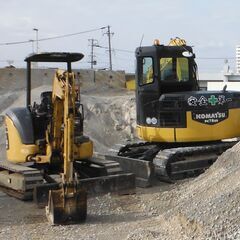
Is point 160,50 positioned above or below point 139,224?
above

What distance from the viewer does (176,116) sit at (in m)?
11.3

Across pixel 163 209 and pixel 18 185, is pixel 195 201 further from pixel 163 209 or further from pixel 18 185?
pixel 18 185

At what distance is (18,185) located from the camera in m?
9.48

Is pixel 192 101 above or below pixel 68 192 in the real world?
above

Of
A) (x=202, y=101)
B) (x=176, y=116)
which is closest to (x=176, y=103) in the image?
(x=176, y=116)

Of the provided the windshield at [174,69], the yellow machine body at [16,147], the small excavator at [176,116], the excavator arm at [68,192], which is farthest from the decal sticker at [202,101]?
the excavator arm at [68,192]

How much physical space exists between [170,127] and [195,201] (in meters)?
4.11

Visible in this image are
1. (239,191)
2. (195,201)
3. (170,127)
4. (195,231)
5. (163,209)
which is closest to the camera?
(195,231)

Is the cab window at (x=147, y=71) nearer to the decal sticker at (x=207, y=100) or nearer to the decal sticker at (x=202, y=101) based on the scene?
the decal sticker at (x=207, y=100)

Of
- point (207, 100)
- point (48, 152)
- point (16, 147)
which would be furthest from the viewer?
point (207, 100)

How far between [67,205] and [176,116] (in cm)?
424

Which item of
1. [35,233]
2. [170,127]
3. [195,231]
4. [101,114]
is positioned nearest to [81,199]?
[35,233]

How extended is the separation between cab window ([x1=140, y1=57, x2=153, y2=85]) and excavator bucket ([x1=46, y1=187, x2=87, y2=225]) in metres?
4.33

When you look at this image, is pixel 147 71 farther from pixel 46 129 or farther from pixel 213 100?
pixel 46 129
